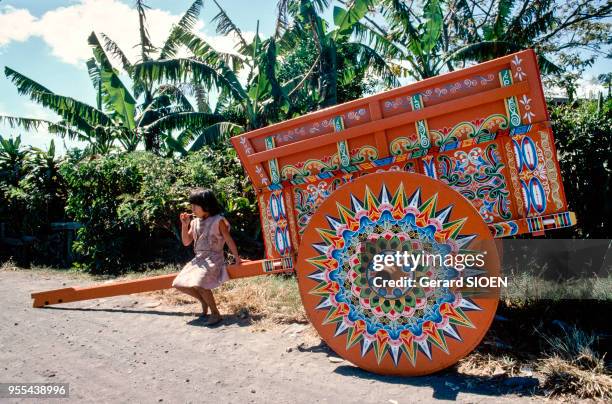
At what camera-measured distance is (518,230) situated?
8.55ft

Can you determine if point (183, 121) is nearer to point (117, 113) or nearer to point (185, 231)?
point (117, 113)

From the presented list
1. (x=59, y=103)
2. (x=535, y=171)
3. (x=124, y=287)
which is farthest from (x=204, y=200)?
(x=59, y=103)

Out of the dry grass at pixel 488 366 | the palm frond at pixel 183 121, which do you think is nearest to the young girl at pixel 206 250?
the dry grass at pixel 488 366

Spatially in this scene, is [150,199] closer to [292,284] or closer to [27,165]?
[292,284]

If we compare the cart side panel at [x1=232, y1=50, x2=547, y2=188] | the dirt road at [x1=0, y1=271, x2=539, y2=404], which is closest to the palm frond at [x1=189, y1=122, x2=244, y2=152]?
the dirt road at [x1=0, y1=271, x2=539, y2=404]

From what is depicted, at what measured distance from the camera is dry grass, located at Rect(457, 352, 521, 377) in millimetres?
2648

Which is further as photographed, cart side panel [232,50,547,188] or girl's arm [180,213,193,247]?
girl's arm [180,213,193,247]

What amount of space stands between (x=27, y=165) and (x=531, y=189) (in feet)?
30.7

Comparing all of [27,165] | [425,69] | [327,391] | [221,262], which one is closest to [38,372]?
[221,262]

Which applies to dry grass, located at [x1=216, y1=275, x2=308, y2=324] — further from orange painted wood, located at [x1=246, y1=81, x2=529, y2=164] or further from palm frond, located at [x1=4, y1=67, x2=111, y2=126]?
palm frond, located at [x1=4, y1=67, x2=111, y2=126]

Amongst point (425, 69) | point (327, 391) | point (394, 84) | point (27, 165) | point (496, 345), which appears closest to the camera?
point (327, 391)

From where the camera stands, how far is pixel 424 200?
2.60m

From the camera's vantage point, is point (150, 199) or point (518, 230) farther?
point (150, 199)

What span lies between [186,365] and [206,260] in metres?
1.12
